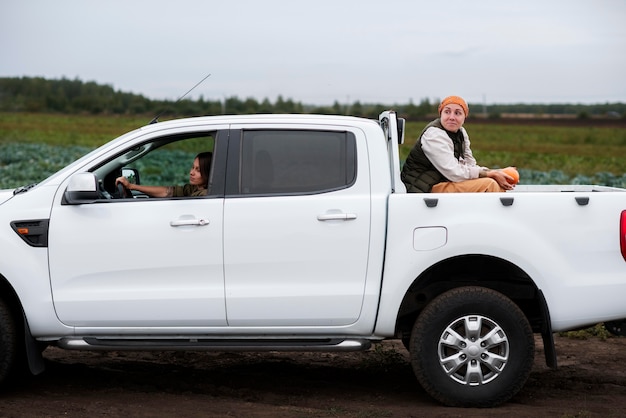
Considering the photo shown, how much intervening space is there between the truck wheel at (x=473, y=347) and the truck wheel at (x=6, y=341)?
8.43 ft

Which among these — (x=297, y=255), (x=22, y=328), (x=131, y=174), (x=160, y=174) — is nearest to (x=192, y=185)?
(x=131, y=174)

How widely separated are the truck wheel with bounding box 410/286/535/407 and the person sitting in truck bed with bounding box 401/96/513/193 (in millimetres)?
885

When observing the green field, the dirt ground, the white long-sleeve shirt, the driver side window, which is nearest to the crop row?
the green field

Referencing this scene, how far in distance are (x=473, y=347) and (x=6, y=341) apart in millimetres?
2981

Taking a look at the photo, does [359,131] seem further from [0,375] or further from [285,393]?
[0,375]

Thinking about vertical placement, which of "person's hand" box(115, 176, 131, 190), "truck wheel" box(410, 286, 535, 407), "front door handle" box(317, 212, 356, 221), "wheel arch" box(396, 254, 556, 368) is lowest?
"truck wheel" box(410, 286, 535, 407)

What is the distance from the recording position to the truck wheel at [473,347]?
21.0 ft

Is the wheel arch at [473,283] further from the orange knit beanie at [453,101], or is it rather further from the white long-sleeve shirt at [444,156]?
the orange knit beanie at [453,101]

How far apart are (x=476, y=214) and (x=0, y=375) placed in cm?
323

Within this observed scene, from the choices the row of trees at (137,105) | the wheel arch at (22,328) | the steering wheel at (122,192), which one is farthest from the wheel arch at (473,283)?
the row of trees at (137,105)

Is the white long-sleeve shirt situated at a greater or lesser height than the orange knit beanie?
lesser

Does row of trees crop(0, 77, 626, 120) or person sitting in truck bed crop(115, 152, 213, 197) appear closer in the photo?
person sitting in truck bed crop(115, 152, 213, 197)

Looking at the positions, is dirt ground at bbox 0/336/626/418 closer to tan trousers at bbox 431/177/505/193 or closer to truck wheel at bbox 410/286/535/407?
truck wheel at bbox 410/286/535/407

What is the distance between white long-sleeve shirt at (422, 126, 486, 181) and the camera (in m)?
7.01
